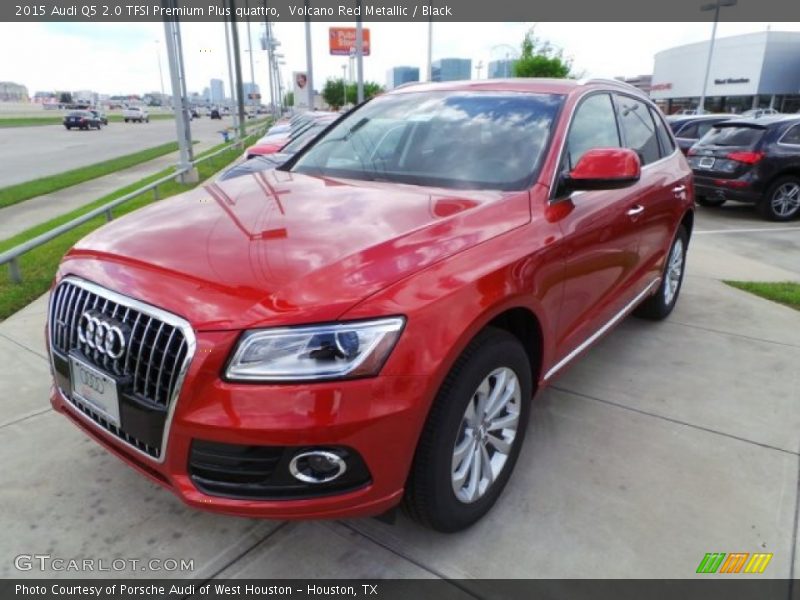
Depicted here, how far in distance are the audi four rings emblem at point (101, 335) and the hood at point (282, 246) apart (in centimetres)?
13

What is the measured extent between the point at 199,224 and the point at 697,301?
4721mm

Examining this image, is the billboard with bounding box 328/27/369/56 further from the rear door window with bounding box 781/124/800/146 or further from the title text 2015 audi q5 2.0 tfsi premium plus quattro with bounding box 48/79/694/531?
the title text 2015 audi q5 2.0 tfsi premium plus quattro with bounding box 48/79/694/531

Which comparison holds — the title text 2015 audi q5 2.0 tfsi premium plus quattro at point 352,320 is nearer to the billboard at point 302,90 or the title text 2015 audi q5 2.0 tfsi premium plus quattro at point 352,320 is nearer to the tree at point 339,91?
the billboard at point 302,90

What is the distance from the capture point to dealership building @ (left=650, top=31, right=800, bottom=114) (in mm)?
57469

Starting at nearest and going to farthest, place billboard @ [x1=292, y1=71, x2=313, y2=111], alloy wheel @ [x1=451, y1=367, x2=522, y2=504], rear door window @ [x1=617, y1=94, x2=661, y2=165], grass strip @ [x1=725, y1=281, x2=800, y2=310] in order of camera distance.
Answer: alloy wheel @ [x1=451, y1=367, x2=522, y2=504]
rear door window @ [x1=617, y1=94, x2=661, y2=165]
grass strip @ [x1=725, y1=281, x2=800, y2=310]
billboard @ [x1=292, y1=71, x2=313, y2=111]

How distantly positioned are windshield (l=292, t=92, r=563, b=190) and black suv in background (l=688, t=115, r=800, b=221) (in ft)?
27.2

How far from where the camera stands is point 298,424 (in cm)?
181

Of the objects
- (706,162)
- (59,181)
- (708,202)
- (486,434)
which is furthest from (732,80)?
(486,434)

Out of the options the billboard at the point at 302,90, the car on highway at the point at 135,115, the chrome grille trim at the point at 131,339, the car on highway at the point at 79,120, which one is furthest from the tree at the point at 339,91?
the chrome grille trim at the point at 131,339

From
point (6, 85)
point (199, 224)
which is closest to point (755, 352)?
point (199, 224)

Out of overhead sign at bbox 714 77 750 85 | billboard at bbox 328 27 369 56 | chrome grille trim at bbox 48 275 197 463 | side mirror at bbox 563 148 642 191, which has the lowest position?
chrome grille trim at bbox 48 275 197 463

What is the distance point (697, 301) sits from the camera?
5.54 metres

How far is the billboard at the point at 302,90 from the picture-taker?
3025 centimetres

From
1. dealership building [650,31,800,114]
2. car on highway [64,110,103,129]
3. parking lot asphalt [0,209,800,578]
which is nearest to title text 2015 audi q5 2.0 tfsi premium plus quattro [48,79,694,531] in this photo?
parking lot asphalt [0,209,800,578]
